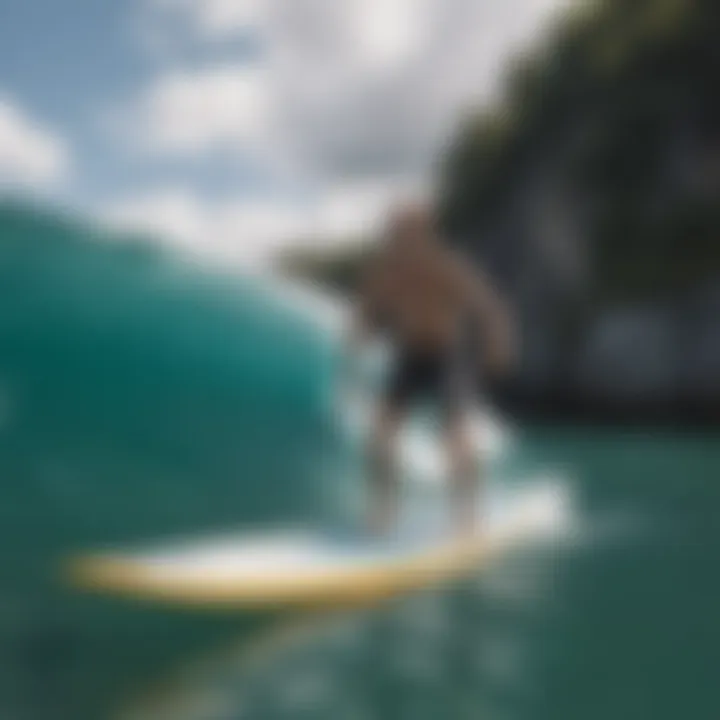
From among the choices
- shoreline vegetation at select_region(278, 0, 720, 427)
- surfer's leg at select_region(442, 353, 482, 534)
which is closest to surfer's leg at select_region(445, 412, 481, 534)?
surfer's leg at select_region(442, 353, 482, 534)

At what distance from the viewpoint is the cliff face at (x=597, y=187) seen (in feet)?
6.48

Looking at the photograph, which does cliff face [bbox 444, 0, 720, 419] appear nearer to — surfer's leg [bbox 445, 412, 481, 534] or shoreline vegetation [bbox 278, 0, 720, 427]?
shoreline vegetation [bbox 278, 0, 720, 427]

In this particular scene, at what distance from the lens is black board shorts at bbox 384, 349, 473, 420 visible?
1.51 metres

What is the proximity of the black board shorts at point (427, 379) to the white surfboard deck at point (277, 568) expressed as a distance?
0.64 feet

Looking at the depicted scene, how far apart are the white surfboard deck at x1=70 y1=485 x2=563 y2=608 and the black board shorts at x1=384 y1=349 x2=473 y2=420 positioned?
0.19m

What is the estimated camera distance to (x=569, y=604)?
1.53 metres

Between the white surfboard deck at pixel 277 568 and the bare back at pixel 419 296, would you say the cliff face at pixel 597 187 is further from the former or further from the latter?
the white surfboard deck at pixel 277 568

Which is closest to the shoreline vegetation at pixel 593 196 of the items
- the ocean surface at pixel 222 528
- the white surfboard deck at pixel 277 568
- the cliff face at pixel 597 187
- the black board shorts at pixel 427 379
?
the cliff face at pixel 597 187

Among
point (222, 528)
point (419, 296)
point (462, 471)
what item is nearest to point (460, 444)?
point (462, 471)

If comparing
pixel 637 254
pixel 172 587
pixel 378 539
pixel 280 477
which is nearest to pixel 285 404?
pixel 280 477

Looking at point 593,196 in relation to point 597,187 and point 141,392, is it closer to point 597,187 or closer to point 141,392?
point 597,187

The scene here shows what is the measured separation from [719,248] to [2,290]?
387cm

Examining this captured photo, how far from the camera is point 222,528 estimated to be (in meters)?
1.47

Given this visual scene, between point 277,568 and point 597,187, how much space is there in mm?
2109
